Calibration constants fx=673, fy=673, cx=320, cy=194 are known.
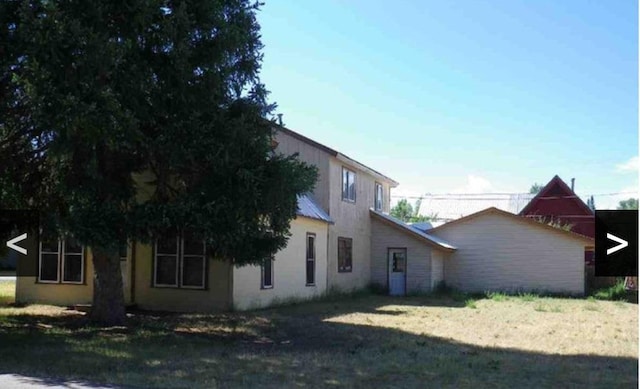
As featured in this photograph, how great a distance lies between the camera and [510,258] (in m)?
32.3

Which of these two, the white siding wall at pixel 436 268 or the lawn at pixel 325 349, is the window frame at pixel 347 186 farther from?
the lawn at pixel 325 349

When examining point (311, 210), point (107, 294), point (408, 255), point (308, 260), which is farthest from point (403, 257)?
point (107, 294)

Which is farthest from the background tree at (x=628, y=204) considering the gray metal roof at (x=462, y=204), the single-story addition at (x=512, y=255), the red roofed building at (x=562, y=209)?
the single-story addition at (x=512, y=255)

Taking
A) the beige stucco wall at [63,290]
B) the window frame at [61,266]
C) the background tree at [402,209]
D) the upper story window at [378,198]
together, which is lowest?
the beige stucco wall at [63,290]

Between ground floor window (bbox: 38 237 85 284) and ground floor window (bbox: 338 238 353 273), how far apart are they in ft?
36.1

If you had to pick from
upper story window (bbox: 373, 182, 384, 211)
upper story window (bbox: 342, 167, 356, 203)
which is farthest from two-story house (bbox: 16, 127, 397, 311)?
upper story window (bbox: 373, 182, 384, 211)

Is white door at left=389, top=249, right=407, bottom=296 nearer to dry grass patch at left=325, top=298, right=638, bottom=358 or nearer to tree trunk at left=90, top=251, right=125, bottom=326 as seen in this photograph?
dry grass patch at left=325, top=298, right=638, bottom=358

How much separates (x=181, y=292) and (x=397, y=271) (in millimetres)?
14371

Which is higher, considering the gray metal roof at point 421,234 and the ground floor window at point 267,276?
the gray metal roof at point 421,234

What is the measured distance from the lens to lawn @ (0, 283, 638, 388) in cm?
982

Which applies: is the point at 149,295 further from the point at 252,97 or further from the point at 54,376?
the point at 54,376

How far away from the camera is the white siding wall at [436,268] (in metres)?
31.3

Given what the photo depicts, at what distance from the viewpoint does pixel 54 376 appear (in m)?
9.55

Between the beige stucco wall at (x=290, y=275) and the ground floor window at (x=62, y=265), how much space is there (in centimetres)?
527
